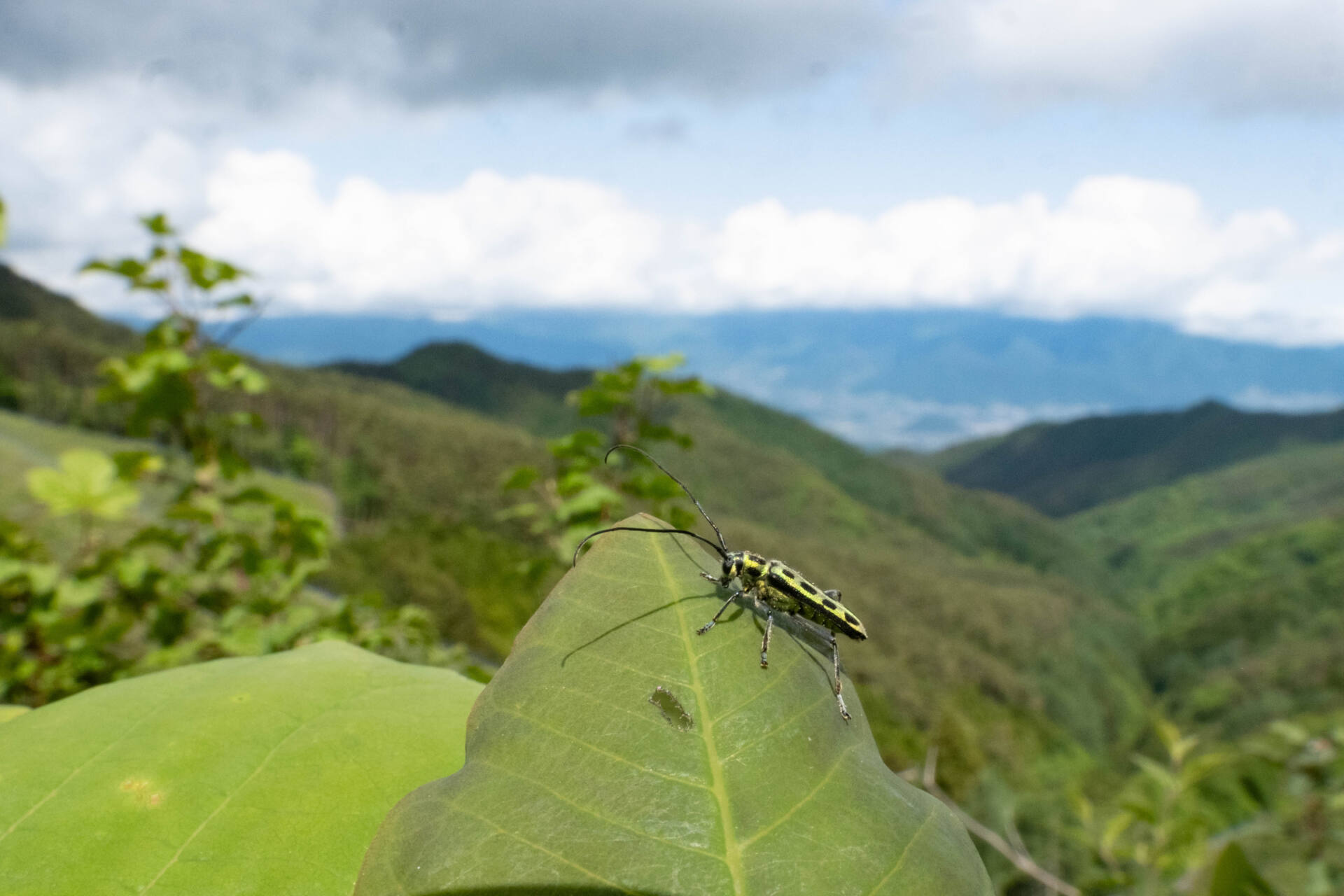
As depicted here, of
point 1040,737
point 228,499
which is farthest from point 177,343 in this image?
point 1040,737

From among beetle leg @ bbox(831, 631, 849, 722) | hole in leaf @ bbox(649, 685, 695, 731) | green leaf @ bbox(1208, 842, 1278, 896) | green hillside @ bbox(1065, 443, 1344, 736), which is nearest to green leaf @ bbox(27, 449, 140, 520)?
beetle leg @ bbox(831, 631, 849, 722)

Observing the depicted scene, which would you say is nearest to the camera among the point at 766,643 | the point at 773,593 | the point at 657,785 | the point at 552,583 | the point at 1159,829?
the point at 657,785

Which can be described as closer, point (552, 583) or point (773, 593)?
point (773, 593)

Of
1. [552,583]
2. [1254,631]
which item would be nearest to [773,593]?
[552,583]

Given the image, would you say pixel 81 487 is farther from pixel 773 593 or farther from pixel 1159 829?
pixel 1159 829

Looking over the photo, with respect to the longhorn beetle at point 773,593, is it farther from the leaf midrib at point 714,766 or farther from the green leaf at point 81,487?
the green leaf at point 81,487

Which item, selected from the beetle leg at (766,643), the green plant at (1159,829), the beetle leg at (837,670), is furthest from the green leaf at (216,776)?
the green plant at (1159,829)
